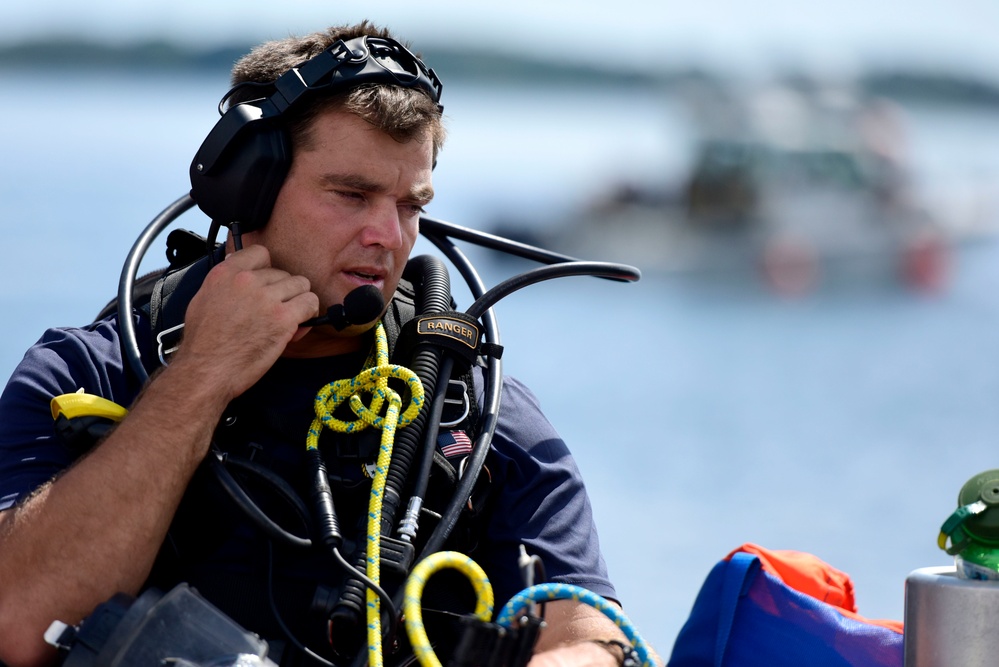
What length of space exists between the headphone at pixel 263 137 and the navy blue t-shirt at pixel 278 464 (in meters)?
0.26

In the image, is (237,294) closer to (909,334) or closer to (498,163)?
(909,334)

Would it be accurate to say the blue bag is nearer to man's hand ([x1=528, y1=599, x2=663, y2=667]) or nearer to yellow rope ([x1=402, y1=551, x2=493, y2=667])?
man's hand ([x1=528, y1=599, x2=663, y2=667])

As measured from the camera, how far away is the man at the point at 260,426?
1553 millimetres

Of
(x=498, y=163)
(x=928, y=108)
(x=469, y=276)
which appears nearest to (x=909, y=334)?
(x=469, y=276)

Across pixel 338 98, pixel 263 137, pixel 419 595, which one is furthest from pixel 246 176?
pixel 419 595

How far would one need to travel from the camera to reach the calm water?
21.4 feet

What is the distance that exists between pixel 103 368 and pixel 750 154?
871 inches

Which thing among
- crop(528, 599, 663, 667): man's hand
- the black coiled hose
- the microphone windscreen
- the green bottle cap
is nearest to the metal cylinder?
the green bottle cap

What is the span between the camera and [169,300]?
1894mm

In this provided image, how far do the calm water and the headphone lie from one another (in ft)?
1.56

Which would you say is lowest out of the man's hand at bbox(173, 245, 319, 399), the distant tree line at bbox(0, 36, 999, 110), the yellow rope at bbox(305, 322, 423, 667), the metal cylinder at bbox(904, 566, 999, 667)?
the metal cylinder at bbox(904, 566, 999, 667)

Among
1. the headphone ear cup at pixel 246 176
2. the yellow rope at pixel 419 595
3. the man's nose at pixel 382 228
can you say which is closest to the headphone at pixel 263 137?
the headphone ear cup at pixel 246 176

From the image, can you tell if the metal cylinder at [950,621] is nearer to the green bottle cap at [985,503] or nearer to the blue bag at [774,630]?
the green bottle cap at [985,503]

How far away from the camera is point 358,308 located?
1.76 meters
